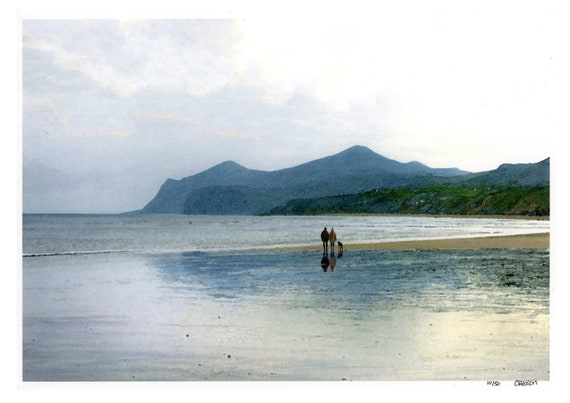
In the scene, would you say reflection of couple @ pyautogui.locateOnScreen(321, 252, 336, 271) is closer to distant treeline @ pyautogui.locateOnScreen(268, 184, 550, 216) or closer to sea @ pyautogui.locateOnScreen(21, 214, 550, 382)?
sea @ pyautogui.locateOnScreen(21, 214, 550, 382)

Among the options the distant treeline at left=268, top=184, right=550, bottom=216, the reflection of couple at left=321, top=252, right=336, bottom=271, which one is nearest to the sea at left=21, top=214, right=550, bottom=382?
the reflection of couple at left=321, top=252, right=336, bottom=271

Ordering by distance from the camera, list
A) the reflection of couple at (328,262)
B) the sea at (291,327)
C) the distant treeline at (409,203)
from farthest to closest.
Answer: the distant treeline at (409,203)
the reflection of couple at (328,262)
the sea at (291,327)

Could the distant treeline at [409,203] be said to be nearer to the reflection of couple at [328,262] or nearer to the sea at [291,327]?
the reflection of couple at [328,262]

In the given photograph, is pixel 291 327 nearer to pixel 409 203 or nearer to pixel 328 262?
pixel 328 262

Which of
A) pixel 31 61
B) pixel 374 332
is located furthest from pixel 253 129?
pixel 374 332

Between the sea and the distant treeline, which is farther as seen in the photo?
the distant treeline

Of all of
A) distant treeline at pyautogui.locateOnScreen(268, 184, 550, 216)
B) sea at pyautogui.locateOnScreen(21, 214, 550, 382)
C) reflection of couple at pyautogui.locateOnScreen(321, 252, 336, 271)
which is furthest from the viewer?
distant treeline at pyautogui.locateOnScreen(268, 184, 550, 216)

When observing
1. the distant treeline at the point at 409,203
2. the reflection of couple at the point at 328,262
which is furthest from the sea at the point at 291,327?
the distant treeline at the point at 409,203

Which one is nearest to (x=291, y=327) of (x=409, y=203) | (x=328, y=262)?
(x=328, y=262)

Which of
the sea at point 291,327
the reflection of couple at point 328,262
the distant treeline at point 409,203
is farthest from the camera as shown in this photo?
the distant treeline at point 409,203
